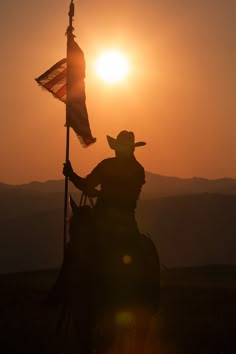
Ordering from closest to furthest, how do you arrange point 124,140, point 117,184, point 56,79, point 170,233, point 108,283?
1. point 108,283
2. point 117,184
3. point 124,140
4. point 56,79
5. point 170,233

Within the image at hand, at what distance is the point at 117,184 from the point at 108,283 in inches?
51.6

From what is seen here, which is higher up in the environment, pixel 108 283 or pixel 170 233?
pixel 108 283

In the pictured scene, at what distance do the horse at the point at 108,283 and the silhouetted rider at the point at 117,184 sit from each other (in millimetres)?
160

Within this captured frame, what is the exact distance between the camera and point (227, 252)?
472 ft

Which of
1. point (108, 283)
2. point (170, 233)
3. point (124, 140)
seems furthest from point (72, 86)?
point (170, 233)

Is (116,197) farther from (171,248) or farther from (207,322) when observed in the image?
(171,248)

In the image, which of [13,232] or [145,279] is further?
[13,232]

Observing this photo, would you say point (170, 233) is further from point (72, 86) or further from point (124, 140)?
point (124, 140)

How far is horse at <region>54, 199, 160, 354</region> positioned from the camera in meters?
10.7

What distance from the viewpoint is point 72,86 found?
13562 mm

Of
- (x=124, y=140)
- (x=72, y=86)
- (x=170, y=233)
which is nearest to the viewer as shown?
(x=124, y=140)

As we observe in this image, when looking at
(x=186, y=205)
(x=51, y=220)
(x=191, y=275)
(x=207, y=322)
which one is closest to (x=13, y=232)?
(x=51, y=220)

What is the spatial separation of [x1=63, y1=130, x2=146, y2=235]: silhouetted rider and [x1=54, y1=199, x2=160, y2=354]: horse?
0.52 feet

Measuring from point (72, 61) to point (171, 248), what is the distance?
411 feet
